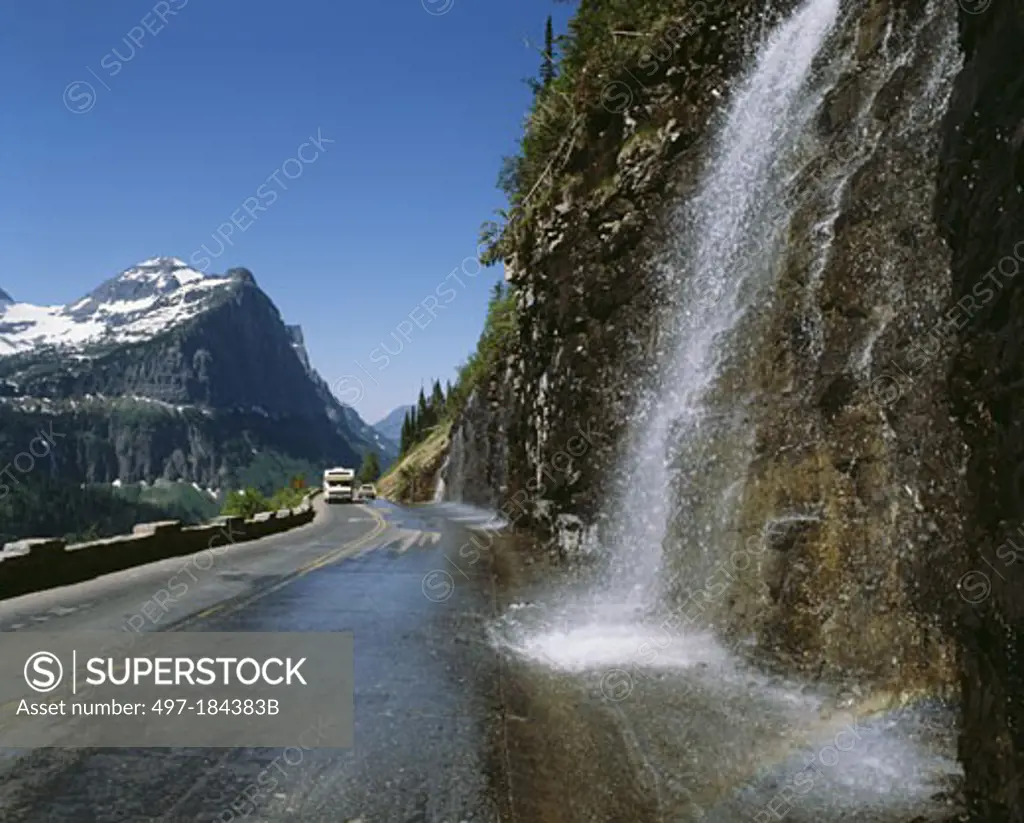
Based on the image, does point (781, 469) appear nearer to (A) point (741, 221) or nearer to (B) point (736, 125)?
(A) point (741, 221)

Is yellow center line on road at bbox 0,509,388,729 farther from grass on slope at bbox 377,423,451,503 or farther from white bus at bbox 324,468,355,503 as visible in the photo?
grass on slope at bbox 377,423,451,503

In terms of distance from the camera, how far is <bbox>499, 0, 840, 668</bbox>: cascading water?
11523mm

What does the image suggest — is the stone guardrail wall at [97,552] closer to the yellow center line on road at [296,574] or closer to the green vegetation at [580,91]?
the yellow center line on road at [296,574]

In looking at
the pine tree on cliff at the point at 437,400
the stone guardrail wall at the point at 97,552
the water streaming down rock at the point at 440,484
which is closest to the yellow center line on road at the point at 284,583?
the stone guardrail wall at the point at 97,552

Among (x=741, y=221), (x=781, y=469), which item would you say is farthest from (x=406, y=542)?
(x=781, y=469)

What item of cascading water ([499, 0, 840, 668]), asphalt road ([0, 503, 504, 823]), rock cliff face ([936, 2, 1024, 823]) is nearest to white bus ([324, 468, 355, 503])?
cascading water ([499, 0, 840, 668])

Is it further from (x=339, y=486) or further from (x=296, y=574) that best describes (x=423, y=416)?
(x=296, y=574)

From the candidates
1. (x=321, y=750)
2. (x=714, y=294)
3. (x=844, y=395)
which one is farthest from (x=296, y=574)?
(x=844, y=395)

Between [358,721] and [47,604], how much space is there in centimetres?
820

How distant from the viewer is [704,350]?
47.0 ft

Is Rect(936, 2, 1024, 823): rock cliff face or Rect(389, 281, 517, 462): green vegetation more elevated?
Rect(389, 281, 517, 462): green vegetation

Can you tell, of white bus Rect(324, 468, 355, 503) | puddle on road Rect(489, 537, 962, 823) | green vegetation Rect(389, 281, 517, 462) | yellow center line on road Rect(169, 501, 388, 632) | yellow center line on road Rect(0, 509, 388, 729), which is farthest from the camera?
white bus Rect(324, 468, 355, 503)

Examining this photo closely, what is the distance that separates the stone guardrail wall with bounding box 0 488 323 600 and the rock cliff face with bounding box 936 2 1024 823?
44.7ft

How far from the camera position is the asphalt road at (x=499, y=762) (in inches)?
201
